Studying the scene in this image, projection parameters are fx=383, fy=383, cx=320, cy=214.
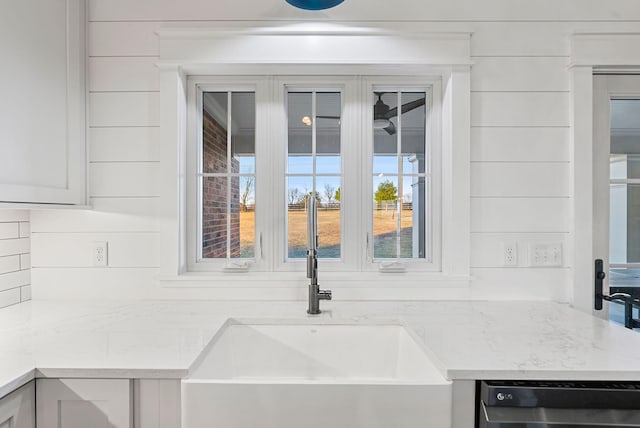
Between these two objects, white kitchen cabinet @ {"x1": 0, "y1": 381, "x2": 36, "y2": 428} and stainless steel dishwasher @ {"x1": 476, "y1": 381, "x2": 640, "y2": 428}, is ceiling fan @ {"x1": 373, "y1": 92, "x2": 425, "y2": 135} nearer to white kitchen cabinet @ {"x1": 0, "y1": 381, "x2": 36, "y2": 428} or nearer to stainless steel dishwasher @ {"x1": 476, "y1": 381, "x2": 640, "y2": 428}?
stainless steel dishwasher @ {"x1": 476, "y1": 381, "x2": 640, "y2": 428}

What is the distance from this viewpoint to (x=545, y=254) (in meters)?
1.80

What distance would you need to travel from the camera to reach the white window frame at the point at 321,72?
5.78 feet

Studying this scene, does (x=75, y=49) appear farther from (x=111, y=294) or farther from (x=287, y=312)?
(x=287, y=312)

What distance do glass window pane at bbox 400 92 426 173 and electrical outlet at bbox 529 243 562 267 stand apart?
64 centimetres

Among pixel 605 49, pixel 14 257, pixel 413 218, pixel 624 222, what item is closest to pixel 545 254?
pixel 624 222

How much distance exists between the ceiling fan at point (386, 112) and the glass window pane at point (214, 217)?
83 cm

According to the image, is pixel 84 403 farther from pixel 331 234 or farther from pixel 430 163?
pixel 430 163

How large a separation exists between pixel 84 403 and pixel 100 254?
2.95 feet

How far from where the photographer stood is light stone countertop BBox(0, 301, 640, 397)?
1053mm

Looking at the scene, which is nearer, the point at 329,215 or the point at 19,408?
the point at 19,408

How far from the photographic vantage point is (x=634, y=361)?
109cm

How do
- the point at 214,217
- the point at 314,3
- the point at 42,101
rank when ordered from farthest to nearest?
the point at 214,217 < the point at 42,101 < the point at 314,3

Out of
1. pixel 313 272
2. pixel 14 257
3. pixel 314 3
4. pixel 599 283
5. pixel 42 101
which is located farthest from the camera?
pixel 599 283

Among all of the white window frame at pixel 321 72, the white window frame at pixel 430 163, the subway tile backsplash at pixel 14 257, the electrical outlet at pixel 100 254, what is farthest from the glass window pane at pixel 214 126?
the subway tile backsplash at pixel 14 257
